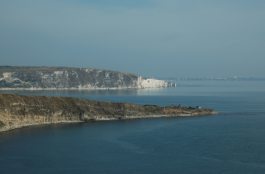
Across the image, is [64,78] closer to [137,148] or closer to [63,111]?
[63,111]

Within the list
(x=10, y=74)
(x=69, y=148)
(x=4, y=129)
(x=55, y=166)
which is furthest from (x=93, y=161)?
(x=10, y=74)

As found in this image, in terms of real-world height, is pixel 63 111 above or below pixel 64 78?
below

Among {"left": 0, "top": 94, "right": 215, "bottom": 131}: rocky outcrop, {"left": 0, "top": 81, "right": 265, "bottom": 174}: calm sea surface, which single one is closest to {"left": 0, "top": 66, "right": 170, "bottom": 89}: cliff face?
{"left": 0, "top": 94, "right": 215, "bottom": 131}: rocky outcrop

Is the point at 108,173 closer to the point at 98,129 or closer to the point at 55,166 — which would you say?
the point at 55,166

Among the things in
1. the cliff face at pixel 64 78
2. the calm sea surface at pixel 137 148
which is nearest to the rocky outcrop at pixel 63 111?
the calm sea surface at pixel 137 148

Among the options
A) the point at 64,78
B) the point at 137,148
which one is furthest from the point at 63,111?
the point at 64,78

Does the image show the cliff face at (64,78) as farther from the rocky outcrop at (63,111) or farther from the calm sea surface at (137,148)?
the calm sea surface at (137,148)

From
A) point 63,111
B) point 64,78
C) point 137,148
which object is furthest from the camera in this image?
point 64,78
